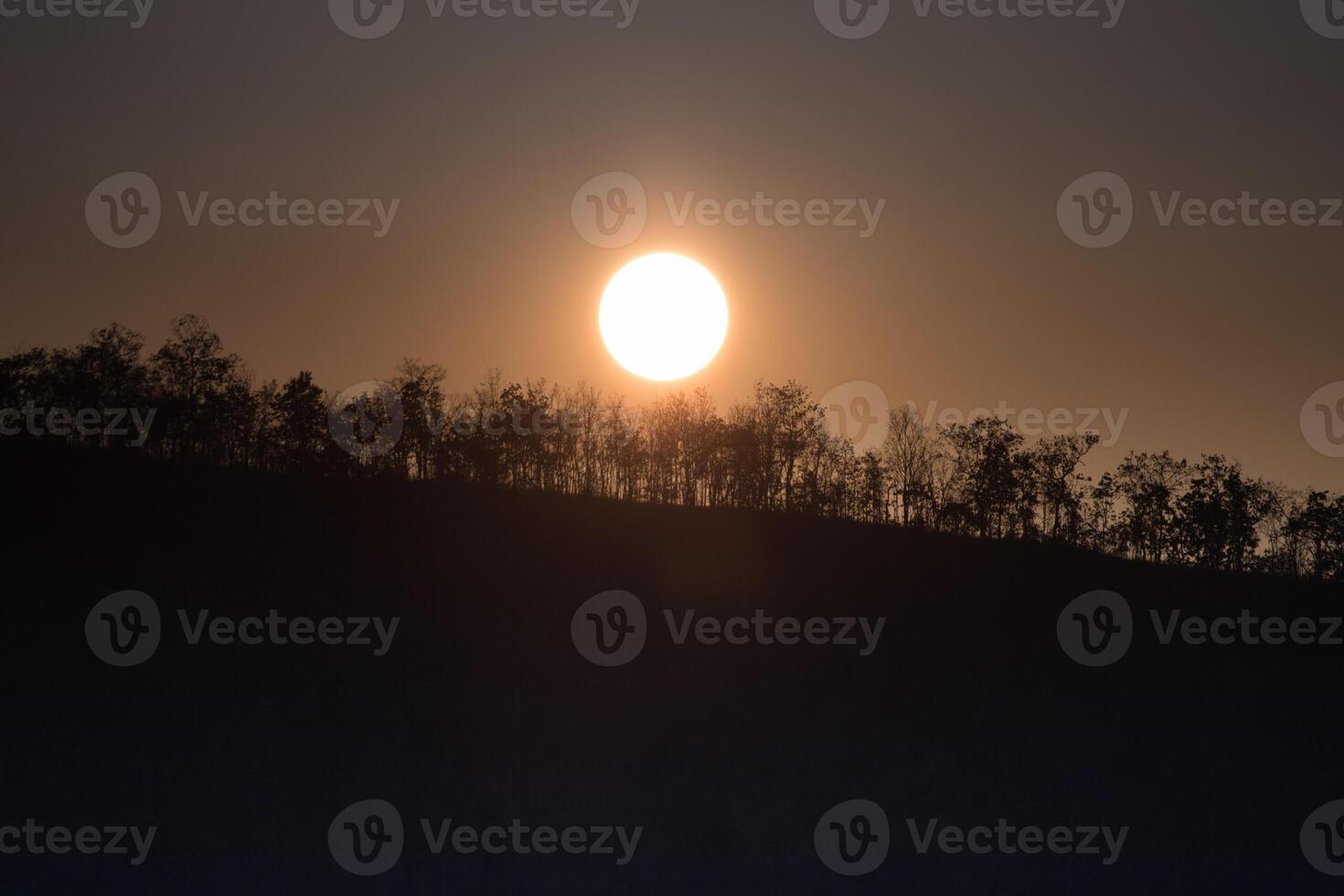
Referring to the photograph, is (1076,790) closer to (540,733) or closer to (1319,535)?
(540,733)

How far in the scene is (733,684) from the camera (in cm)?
4453

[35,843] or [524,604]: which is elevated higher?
[524,604]

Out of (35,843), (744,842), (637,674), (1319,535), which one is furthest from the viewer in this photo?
(1319,535)

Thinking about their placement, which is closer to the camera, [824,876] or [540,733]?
[824,876]

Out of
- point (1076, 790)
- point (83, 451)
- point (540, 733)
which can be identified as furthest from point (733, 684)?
point (83, 451)

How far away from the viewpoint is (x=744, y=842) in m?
34.9

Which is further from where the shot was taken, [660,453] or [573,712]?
[660,453]

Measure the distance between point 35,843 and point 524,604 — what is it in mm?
22611

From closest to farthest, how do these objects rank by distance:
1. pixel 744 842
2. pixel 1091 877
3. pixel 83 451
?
pixel 1091 877 < pixel 744 842 < pixel 83 451

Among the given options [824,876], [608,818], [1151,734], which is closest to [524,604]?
[608,818]

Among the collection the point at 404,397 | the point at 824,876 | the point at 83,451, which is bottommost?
the point at 824,876

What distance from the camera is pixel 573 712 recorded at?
4159 cm

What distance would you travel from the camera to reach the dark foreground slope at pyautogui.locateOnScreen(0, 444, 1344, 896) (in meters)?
33.0

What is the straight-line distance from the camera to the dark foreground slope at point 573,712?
108ft
